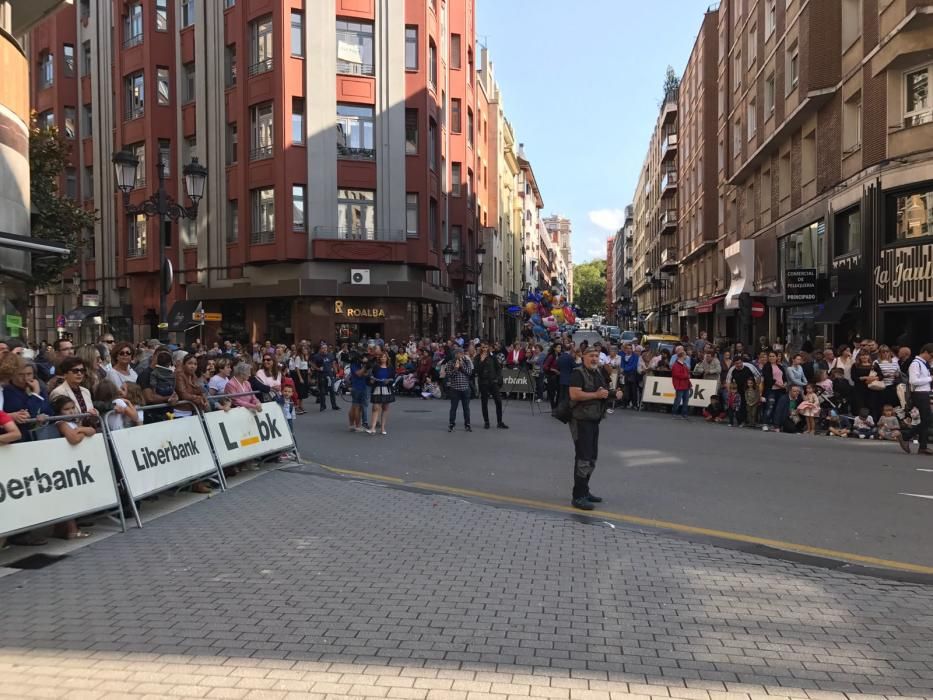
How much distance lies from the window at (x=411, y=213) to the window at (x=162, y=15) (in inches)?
567

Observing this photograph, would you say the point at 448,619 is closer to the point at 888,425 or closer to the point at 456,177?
the point at 888,425

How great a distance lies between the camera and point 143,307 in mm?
35594

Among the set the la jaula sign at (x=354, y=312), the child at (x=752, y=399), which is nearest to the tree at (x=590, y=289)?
the la jaula sign at (x=354, y=312)

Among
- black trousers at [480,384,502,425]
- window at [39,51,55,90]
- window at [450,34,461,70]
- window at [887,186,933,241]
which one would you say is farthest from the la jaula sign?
window at [39,51,55,90]

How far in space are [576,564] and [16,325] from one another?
45.7 ft

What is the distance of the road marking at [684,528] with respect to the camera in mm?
6012

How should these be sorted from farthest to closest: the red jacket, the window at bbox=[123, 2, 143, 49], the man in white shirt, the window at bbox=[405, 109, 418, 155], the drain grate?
the window at bbox=[123, 2, 143, 49] < the window at bbox=[405, 109, 418, 155] < the red jacket < the man in white shirt < the drain grate

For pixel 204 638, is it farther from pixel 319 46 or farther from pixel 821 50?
pixel 319 46

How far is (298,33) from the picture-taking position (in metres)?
29.5

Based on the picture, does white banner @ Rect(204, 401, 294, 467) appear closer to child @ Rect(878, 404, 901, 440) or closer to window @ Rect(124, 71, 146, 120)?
child @ Rect(878, 404, 901, 440)

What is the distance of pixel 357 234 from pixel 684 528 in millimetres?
24963

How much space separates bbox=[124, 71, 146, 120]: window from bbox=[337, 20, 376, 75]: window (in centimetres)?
1086

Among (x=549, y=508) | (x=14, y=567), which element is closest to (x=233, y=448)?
(x=14, y=567)

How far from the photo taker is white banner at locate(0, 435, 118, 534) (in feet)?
19.5
